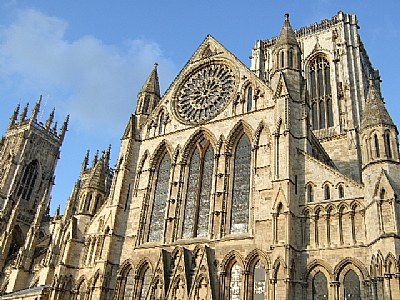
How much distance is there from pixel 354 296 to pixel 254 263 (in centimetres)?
452

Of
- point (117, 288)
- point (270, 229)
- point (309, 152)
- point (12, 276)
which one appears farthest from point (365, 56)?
point (12, 276)

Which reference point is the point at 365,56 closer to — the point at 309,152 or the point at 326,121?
the point at 326,121

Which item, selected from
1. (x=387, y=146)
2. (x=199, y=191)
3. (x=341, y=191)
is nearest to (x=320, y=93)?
(x=199, y=191)

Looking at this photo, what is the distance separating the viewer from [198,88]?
89.6ft

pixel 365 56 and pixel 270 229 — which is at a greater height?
pixel 365 56

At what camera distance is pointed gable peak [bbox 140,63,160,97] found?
30031 mm

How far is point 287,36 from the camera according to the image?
25109mm

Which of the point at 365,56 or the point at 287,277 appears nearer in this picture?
the point at 287,277

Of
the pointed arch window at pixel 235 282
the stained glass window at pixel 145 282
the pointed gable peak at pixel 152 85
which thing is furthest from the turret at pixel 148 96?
the pointed arch window at pixel 235 282

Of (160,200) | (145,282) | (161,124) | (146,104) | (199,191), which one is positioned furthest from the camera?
(146,104)

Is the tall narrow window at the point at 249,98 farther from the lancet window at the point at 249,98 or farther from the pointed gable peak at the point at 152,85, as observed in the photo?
the pointed gable peak at the point at 152,85

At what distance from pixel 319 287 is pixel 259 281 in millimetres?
2690

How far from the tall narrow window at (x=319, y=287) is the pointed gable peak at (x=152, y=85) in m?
17.7

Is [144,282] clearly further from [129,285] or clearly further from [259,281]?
[259,281]
